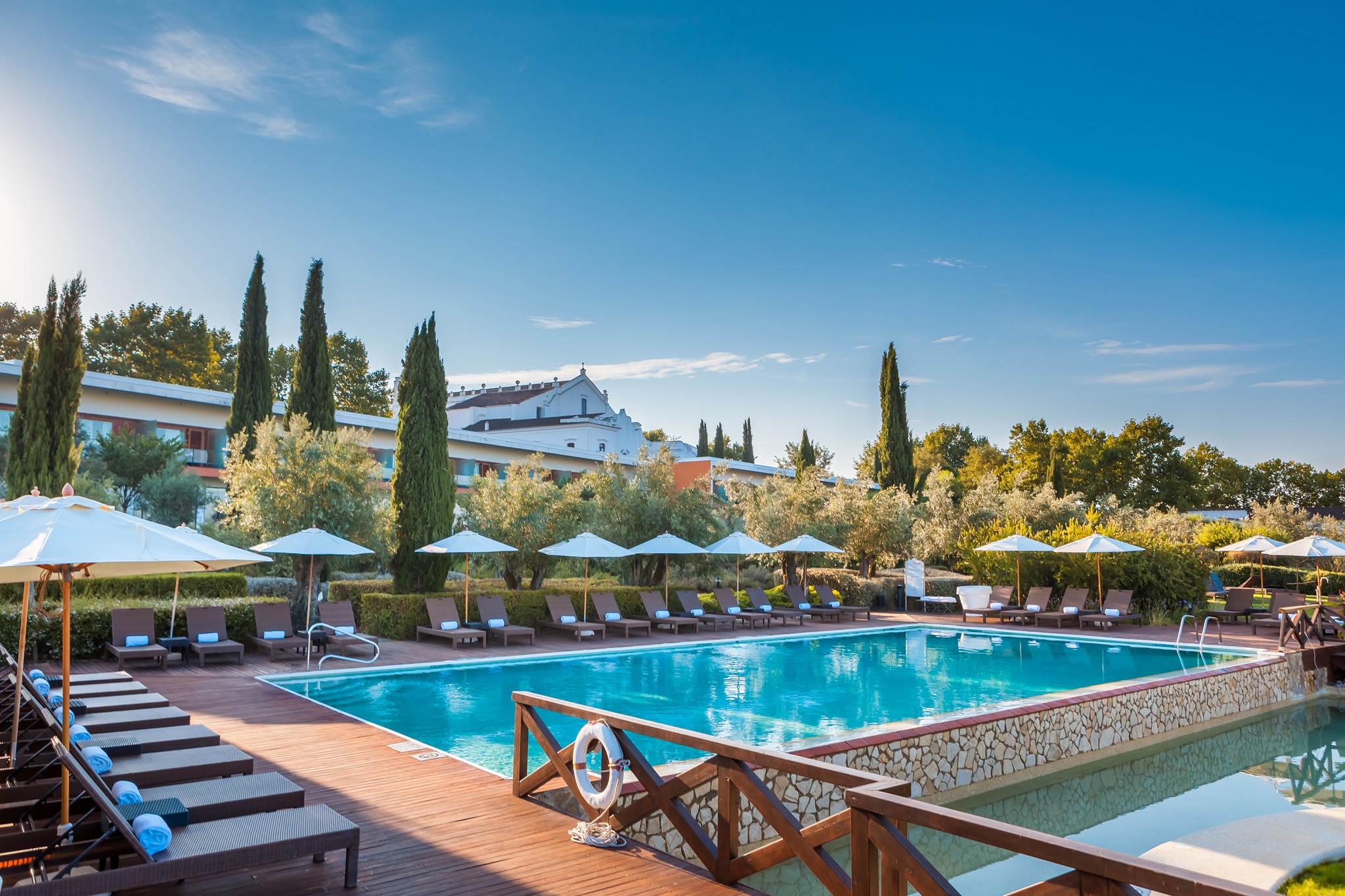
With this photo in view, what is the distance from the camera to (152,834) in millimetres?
3799

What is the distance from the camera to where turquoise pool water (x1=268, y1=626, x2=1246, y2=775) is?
400 inches

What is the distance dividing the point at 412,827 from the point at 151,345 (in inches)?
1853

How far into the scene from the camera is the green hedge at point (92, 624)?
40.5 ft

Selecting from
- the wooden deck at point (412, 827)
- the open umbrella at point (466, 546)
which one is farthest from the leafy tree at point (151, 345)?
the wooden deck at point (412, 827)

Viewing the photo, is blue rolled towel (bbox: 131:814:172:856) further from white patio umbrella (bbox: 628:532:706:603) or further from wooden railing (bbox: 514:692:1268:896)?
white patio umbrella (bbox: 628:532:706:603)

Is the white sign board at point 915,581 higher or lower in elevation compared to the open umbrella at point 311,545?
lower

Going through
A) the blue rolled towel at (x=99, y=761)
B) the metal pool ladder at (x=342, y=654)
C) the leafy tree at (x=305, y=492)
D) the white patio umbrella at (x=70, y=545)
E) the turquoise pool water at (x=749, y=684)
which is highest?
the leafy tree at (x=305, y=492)

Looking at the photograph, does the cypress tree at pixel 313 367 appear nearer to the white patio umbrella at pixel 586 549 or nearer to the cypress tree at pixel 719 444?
the white patio umbrella at pixel 586 549

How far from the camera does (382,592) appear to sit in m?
18.0

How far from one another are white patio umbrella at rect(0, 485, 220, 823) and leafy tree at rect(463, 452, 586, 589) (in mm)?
15358

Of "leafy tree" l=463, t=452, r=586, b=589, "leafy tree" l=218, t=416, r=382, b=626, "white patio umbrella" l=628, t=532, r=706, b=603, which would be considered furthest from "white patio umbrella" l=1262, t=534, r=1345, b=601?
"leafy tree" l=218, t=416, r=382, b=626

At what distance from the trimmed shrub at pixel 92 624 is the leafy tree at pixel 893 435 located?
26.2 m

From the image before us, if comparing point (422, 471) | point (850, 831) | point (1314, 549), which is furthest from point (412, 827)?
point (1314, 549)

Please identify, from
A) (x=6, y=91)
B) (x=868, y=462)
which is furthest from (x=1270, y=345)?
(x=6, y=91)
